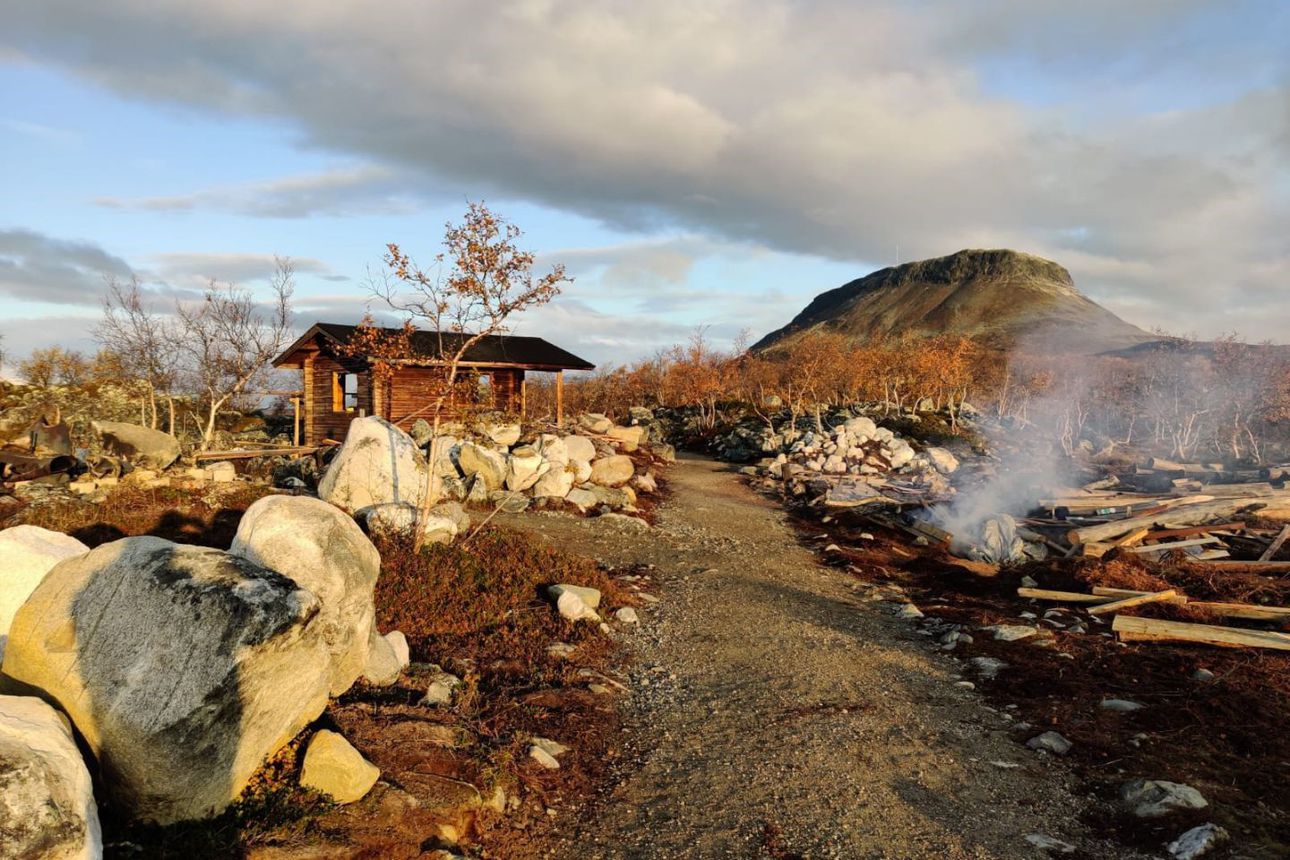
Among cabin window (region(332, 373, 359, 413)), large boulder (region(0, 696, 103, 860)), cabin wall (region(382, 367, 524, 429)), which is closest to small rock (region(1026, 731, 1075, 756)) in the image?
large boulder (region(0, 696, 103, 860))

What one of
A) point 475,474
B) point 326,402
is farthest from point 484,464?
point 326,402

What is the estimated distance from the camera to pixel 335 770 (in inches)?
196

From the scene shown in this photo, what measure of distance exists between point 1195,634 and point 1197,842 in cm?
525

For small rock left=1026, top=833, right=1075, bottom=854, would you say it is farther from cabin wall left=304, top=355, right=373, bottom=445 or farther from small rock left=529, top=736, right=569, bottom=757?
cabin wall left=304, top=355, right=373, bottom=445

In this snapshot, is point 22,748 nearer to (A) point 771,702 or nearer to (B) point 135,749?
(B) point 135,749

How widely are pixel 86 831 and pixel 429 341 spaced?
90.5 ft

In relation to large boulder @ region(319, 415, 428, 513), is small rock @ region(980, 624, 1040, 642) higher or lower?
lower

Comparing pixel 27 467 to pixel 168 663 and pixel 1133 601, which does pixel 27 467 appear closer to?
pixel 168 663

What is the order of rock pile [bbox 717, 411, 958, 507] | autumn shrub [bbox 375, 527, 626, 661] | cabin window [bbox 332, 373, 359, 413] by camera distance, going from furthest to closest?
cabin window [bbox 332, 373, 359, 413]
rock pile [bbox 717, 411, 958, 507]
autumn shrub [bbox 375, 527, 626, 661]

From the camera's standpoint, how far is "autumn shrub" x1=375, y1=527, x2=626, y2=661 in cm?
867

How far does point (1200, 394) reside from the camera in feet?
124

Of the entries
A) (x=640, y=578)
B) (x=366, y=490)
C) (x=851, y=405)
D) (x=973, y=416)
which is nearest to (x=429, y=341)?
(x=366, y=490)

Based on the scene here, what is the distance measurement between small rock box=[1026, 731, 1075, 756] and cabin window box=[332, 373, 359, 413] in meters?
29.0

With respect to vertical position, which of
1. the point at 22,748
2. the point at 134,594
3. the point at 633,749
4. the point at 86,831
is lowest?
the point at 633,749
